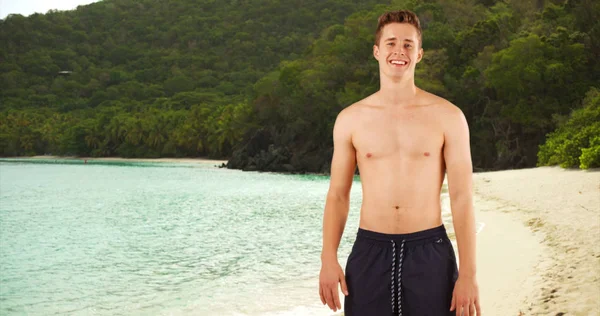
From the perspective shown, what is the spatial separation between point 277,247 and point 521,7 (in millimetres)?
39843

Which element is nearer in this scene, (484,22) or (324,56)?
(484,22)

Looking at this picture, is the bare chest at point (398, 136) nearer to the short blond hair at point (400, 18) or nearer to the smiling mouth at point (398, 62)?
the smiling mouth at point (398, 62)

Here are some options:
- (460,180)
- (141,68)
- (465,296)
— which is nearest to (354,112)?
(460,180)

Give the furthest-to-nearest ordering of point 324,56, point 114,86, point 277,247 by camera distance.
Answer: point 114,86 < point 324,56 < point 277,247

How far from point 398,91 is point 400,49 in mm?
134

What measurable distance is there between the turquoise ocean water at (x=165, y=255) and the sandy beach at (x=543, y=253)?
4.92 feet

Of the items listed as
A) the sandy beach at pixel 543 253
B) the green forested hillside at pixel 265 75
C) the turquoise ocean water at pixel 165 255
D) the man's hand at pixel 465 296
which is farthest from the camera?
the green forested hillside at pixel 265 75

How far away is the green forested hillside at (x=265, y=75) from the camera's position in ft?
113

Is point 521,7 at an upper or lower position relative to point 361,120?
upper

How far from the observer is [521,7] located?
45.9 metres

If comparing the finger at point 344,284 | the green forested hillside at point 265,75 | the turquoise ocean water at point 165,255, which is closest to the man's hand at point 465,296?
the finger at point 344,284

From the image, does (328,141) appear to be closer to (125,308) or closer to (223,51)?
(125,308)

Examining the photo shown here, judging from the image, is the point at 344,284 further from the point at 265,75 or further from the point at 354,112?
the point at 265,75

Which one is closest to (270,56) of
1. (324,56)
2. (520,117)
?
(324,56)
